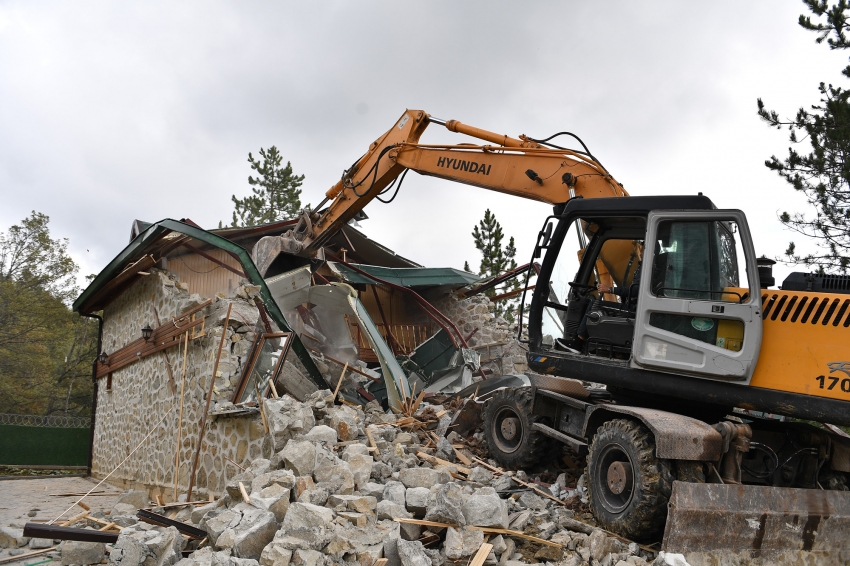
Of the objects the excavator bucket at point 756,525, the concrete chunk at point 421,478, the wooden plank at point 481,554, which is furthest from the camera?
the concrete chunk at point 421,478

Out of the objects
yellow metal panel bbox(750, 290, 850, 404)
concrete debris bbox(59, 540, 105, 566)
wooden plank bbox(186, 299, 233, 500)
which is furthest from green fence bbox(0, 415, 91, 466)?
yellow metal panel bbox(750, 290, 850, 404)

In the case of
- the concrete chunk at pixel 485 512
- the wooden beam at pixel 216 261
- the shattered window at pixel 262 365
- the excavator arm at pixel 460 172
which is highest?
the excavator arm at pixel 460 172

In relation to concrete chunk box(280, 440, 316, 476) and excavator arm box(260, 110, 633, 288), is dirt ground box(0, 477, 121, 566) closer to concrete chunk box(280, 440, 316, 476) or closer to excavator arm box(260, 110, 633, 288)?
concrete chunk box(280, 440, 316, 476)

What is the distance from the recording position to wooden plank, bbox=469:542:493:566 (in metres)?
4.43

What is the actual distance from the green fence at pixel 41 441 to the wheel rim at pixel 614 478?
1575 cm

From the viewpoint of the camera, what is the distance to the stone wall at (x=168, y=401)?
781cm

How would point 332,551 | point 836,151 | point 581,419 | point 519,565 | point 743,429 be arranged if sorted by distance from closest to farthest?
point 332,551, point 519,565, point 743,429, point 581,419, point 836,151

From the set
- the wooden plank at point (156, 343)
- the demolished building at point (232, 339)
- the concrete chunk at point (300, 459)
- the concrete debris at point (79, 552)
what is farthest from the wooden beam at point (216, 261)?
the concrete debris at point (79, 552)

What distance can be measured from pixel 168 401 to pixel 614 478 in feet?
22.9

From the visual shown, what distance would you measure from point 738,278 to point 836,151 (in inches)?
386

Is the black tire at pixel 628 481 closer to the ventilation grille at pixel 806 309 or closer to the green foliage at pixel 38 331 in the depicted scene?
the ventilation grille at pixel 806 309

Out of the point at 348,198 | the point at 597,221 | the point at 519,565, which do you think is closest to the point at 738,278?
the point at 597,221

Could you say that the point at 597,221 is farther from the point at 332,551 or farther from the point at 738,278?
the point at 332,551

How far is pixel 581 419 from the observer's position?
21.0 feet
